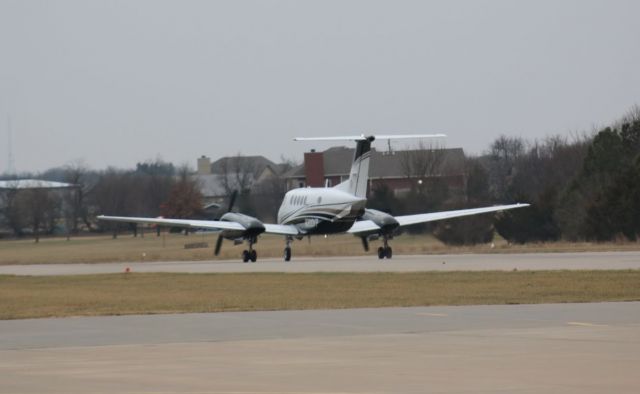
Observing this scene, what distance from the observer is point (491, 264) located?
144ft

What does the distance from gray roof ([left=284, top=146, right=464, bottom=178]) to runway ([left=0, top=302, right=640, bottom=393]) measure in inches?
2673

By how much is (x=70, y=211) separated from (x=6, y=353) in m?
98.0

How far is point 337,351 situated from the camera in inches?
680

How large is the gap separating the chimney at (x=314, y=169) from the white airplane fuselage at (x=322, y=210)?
59.0m

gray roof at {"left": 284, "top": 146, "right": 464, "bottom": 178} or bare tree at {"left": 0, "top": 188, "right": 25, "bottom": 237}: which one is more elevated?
gray roof at {"left": 284, "top": 146, "right": 464, "bottom": 178}

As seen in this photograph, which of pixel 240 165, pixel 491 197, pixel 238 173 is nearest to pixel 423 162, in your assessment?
pixel 491 197

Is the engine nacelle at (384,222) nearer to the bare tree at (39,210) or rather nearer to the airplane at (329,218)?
the airplane at (329,218)

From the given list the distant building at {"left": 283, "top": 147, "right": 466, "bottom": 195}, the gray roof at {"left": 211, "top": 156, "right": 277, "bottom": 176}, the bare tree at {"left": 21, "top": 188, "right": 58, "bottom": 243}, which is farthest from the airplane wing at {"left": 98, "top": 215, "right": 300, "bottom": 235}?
the gray roof at {"left": 211, "top": 156, "right": 277, "bottom": 176}

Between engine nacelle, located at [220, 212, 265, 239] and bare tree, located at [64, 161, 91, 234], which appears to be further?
bare tree, located at [64, 161, 91, 234]

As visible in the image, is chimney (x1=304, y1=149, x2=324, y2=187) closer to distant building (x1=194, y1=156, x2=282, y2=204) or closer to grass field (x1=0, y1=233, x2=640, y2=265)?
distant building (x1=194, y1=156, x2=282, y2=204)

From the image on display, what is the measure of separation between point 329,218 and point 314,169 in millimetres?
67734

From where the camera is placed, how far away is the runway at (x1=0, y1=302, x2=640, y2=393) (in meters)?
13.8

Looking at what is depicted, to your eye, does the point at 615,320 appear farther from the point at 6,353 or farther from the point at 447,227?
the point at 447,227

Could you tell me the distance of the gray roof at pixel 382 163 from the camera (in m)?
99.6
